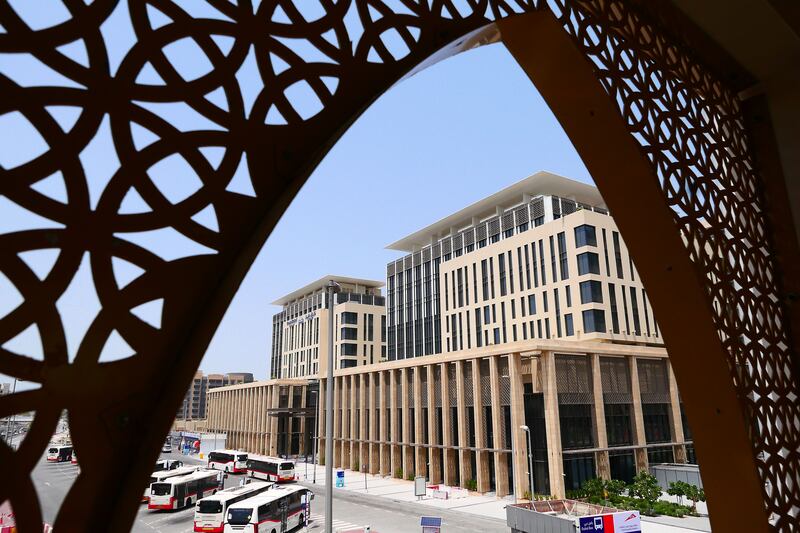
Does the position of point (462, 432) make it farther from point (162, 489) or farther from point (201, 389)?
point (201, 389)

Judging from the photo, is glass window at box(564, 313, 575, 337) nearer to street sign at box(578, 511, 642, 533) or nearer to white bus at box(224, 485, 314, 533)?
street sign at box(578, 511, 642, 533)

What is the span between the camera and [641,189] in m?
2.98

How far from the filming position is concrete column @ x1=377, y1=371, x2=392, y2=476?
2977 cm

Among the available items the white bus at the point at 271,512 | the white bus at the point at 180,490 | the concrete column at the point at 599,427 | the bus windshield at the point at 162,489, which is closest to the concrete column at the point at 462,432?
the concrete column at the point at 599,427

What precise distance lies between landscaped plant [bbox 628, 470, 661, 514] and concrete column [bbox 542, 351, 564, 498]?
8.63 feet

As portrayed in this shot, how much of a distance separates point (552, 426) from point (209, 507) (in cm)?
1236

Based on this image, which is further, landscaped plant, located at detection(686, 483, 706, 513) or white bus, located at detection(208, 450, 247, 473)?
white bus, located at detection(208, 450, 247, 473)

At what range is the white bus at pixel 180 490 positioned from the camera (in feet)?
68.8

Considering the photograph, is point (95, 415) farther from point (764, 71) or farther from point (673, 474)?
point (673, 474)

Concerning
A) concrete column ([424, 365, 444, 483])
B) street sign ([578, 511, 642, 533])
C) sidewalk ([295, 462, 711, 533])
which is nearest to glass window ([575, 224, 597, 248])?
concrete column ([424, 365, 444, 483])

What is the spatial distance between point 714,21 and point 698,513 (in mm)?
19938

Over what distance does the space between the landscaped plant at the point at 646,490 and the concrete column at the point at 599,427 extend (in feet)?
4.00

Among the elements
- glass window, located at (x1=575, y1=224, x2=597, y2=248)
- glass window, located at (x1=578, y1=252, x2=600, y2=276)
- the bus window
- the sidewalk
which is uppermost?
glass window, located at (x1=575, y1=224, x2=597, y2=248)

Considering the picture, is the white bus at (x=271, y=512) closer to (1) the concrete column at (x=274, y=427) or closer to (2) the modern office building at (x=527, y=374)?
(2) the modern office building at (x=527, y=374)
